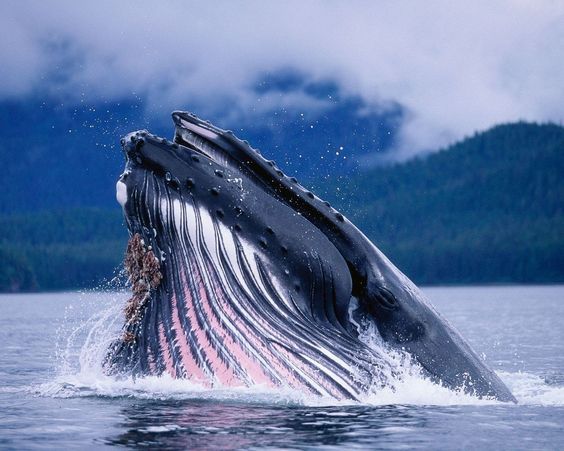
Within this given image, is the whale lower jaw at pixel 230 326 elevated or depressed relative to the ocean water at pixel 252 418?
elevated

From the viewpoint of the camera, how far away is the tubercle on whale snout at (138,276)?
31.5 feet

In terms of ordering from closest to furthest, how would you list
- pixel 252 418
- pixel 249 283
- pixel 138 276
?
pixel 252 418 < pixel 249 283 < pixel 138 276

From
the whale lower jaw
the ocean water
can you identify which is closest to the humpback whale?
the whale lower jaw

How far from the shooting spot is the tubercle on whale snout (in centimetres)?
960

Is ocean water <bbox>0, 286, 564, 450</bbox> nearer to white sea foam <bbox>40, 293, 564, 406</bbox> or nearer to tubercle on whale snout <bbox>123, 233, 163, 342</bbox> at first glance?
white sea foam <bbox>40, 293, 564, 406</bbox>

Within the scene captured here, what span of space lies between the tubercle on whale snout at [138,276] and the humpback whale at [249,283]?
0.01 meters

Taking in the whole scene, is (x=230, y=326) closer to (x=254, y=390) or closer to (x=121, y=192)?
(x=254, y=390)

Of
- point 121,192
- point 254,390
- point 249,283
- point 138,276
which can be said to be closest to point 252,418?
point 254,390

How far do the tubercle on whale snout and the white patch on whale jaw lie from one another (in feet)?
1.14

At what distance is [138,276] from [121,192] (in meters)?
0.85

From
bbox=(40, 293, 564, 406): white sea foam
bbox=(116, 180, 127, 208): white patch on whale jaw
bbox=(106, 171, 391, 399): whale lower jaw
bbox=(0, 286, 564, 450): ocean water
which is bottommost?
bbox=(0, 286, 564, 450): ocean water

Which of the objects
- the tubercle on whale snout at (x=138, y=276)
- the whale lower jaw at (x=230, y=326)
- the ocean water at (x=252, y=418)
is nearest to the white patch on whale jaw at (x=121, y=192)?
the whale lower jaw at (x=230, y=326)

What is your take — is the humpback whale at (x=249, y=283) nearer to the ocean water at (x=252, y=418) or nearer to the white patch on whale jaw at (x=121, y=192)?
the white patch on whale jaw at (x=121, y=192)

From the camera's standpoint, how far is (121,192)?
939cm
